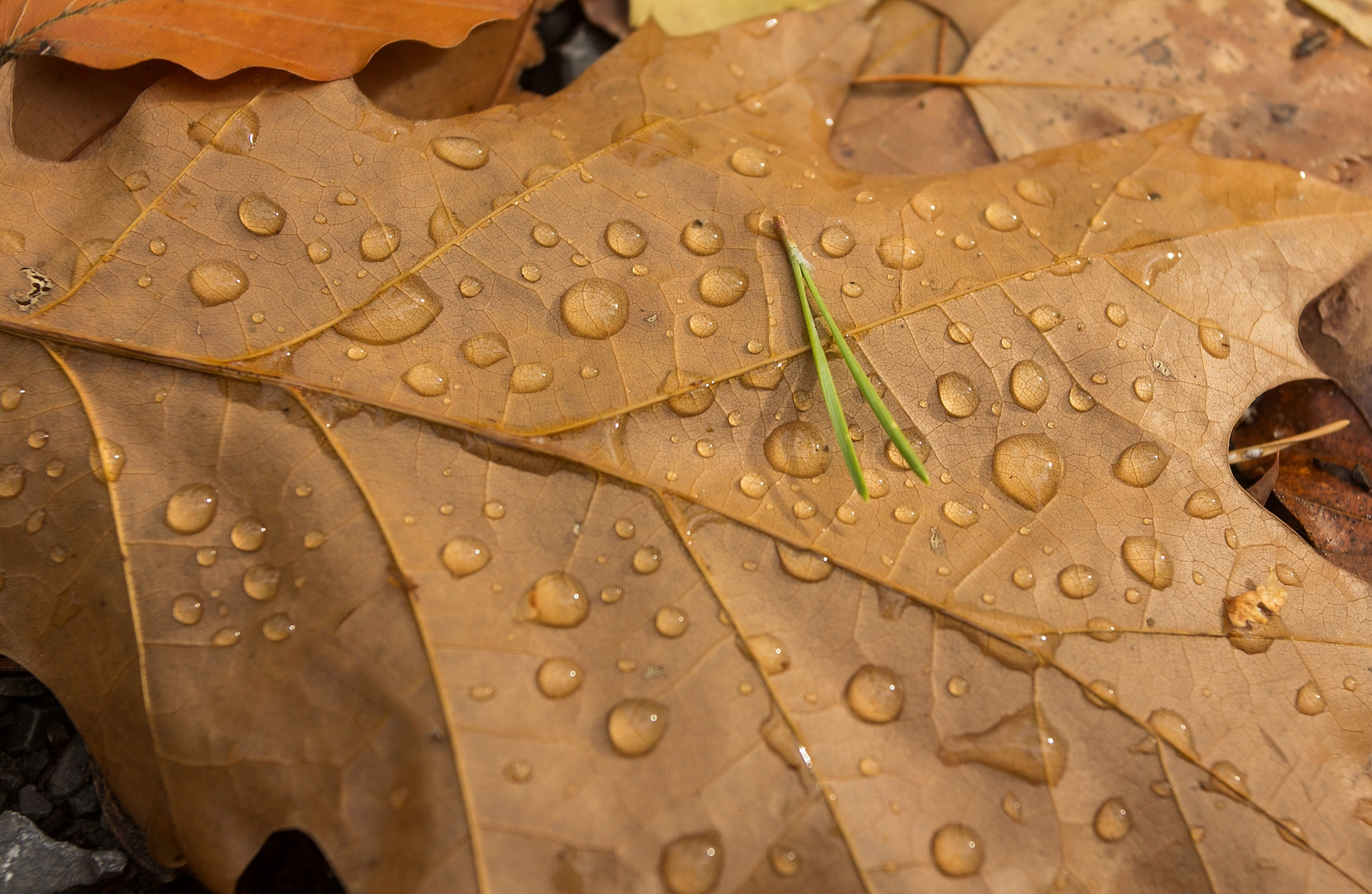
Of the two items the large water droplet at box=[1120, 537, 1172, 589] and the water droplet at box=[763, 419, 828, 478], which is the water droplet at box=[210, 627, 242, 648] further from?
the large water droplet at box=[1120, 537, 1172, 589]

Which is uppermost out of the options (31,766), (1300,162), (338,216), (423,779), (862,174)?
(338,216)

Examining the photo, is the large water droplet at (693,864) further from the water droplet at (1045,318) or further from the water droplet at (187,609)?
the water droplet at (1045,318)

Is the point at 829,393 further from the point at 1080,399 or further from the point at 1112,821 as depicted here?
the point at 1112,821

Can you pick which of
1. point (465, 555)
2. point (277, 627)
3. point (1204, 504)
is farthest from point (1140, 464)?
point (277, 627)

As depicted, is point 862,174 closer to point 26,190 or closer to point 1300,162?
point 1300,162

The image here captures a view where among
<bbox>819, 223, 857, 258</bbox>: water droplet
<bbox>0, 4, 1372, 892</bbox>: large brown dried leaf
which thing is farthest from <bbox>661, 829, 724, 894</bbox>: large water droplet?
<bbox>819, 223, 857, 258</bbox>: water droplet

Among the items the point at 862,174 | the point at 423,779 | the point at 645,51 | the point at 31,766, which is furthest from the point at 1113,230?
the point at 31,766
